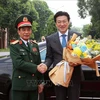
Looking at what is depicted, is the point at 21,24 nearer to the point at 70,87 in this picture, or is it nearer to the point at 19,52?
the point at 19,52

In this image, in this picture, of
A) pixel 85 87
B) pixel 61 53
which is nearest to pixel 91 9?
→ pixel 85 87

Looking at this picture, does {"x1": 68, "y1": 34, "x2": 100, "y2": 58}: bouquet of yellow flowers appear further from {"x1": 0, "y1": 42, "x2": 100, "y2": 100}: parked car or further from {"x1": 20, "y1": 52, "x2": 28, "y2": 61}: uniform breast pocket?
{"x1": 0, "y1": 42, "x2": 100, "y2": 100}: parked car

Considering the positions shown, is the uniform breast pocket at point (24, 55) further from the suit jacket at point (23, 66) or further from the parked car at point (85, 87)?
the parked car at point (85, 87)

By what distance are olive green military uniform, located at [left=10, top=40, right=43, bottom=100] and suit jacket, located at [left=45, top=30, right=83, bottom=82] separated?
0.53ft

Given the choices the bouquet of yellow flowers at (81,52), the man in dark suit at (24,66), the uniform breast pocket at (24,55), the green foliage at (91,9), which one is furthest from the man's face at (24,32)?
the green foliage at (91,9)

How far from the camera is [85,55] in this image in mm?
2592

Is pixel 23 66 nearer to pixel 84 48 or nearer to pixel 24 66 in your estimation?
pixel 24 66

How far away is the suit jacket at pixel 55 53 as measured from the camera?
2.84 m

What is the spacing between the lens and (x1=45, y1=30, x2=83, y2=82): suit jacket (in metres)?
2.84

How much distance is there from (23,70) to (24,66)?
0.08 metres

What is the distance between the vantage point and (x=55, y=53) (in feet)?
9.50

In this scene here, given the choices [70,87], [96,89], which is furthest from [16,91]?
[96,89]

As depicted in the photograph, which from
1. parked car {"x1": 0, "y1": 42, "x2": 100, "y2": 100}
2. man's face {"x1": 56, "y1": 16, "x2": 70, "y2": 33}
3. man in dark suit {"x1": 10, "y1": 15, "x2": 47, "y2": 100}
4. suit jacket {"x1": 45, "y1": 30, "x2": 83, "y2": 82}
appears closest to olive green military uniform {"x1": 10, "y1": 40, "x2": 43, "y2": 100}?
man in dark suit {"x1": 10, "y1": 15, "x2": 47, "y2": 100}

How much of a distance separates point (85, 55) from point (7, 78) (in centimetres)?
211
